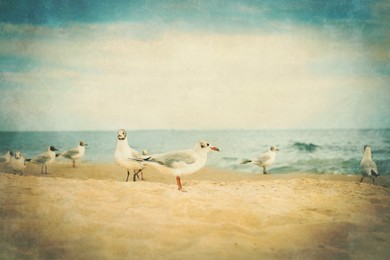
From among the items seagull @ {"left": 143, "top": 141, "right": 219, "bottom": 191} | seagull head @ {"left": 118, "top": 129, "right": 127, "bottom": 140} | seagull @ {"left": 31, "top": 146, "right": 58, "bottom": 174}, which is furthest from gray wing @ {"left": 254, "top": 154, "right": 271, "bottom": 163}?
seagull @ {"left": 31, "top": 146, "right": 58, "bottom": 174}

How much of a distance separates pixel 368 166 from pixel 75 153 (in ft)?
7.18

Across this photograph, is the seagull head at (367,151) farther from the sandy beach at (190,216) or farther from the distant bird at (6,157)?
the distant bird at (6,157)

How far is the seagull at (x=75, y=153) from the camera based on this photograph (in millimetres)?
3359

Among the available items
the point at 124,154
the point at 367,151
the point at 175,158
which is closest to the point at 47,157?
the point at 124,154

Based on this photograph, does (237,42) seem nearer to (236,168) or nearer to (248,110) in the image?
(248,110)

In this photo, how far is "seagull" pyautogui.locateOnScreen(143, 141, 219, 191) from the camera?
3.33 m

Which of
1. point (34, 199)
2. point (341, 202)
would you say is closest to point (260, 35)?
point (341, 202)

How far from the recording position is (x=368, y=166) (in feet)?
11.2

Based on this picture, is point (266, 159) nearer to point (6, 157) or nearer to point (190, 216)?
point (190, 216)

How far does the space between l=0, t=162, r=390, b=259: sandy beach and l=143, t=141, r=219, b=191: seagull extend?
69mm

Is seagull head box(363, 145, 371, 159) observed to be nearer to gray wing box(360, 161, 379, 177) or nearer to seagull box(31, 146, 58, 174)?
gray wing box(360, 161, 379, 177)

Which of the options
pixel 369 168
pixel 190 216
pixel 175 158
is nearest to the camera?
pixel 190 216

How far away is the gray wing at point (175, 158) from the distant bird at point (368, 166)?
1.28 metres

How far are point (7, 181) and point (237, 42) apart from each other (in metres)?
1.96
